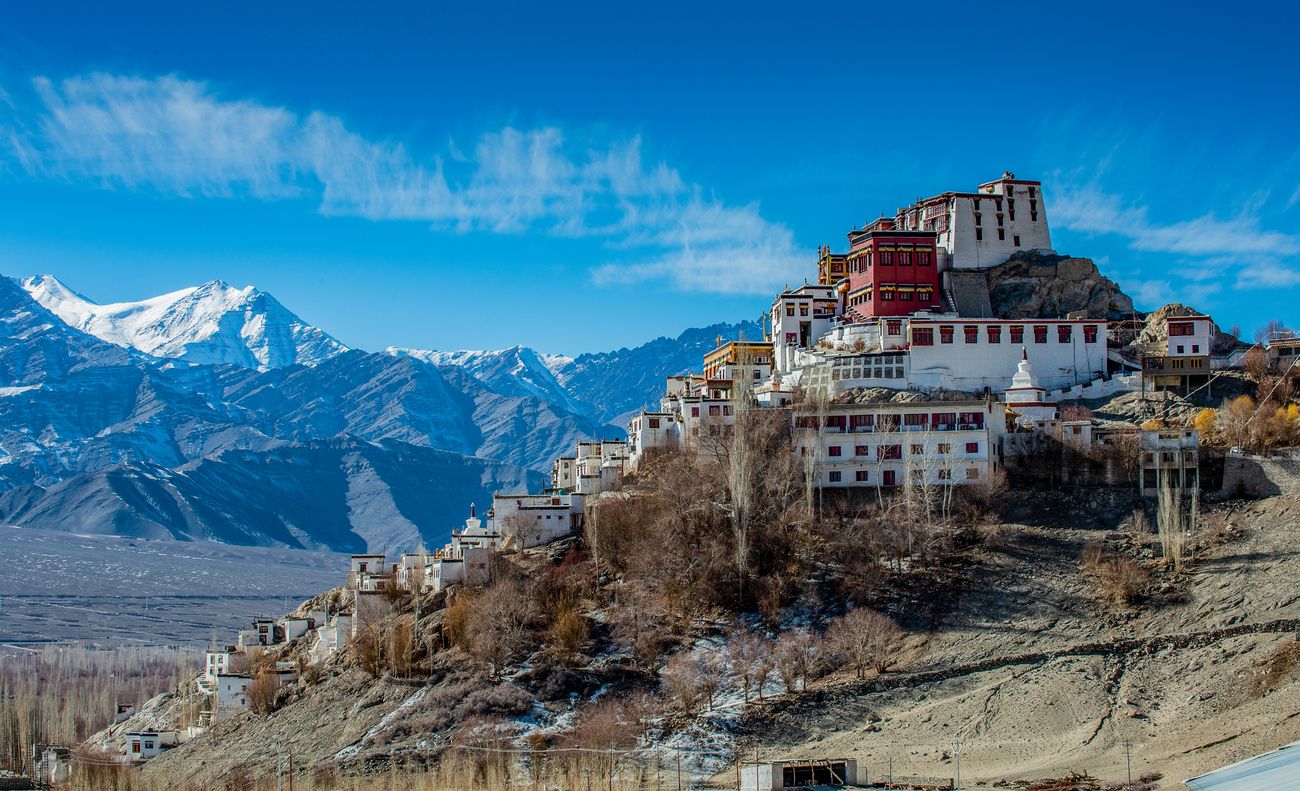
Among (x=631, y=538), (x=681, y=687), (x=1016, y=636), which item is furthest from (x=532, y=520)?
(x=1016, y=636)

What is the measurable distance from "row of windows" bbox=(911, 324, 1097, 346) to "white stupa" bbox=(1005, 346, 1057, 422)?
8.33 feet

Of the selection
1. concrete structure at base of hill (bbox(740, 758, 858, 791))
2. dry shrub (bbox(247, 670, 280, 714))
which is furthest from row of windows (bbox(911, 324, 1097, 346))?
dry shrub (bbox(247, 670, 280, 714))

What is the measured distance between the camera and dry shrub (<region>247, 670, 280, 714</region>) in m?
76.1

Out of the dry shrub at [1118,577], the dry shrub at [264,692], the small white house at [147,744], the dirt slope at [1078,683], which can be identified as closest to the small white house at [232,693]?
the dry shrub at [264,692]

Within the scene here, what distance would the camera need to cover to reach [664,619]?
68.6m

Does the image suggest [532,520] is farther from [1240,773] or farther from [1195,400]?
[1240,773]

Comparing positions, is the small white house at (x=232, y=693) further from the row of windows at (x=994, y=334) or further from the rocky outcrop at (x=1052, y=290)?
the rocky outcrop at (x=1052, y=290)

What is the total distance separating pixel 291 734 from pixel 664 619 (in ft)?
61.3

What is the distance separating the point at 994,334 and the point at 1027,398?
711 cm

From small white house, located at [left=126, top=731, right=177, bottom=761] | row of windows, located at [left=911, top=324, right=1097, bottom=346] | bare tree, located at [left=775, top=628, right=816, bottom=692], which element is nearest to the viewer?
bare tree, located at [left=775, top=628, right=816, bottom=692]

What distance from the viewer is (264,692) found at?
253ft

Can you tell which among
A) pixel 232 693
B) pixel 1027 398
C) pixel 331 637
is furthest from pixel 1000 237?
pixel 232 693

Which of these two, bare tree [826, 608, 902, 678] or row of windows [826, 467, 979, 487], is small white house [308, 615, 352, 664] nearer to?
row of windows [826, 467, 979, 487]

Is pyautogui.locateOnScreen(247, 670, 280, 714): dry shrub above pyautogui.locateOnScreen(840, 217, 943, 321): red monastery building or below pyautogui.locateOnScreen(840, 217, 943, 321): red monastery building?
below
